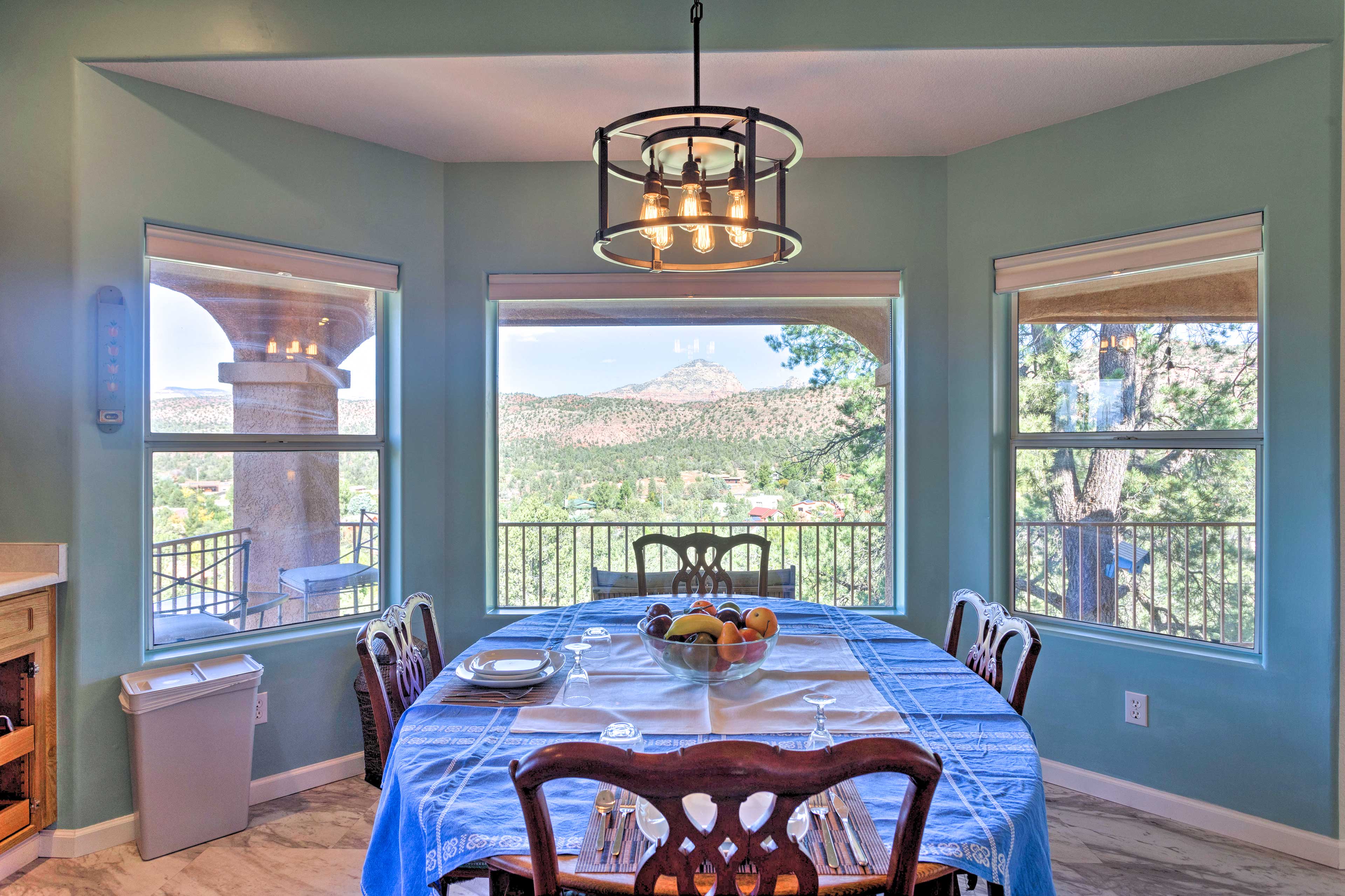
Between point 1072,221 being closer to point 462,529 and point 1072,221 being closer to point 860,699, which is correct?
point 860,699

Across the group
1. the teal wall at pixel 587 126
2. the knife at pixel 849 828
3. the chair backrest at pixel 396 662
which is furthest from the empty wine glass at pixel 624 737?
the teal wall at pixel 587 126

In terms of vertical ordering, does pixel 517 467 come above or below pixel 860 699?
above

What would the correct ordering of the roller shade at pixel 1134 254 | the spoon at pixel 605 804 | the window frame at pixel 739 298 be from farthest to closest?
1. the window frame at pixel 739 298
2. the roller shade at pixel 1134 254
3. the spoon at pixel 605 804

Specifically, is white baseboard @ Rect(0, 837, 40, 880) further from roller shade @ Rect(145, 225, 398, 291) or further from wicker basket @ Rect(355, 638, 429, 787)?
roller shade @ Rect(145, 225, 398, 291)

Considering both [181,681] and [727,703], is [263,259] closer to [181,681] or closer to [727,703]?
[181,681]

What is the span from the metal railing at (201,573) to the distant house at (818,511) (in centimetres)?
241

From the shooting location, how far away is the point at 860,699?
1507 mm

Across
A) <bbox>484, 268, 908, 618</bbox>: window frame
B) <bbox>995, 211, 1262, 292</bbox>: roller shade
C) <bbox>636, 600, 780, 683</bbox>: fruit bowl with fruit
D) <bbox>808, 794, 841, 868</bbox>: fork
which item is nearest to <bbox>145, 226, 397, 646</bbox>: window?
<bbox>484, 268, 908, 618</bbox>: window frame

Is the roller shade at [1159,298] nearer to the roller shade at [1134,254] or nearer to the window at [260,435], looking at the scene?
the roller shade at [1134,254]

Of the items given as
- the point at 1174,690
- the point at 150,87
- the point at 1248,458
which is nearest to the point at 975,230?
the point at 1248,458

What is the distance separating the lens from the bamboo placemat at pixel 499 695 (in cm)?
150

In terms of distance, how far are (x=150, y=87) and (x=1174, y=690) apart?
4347 millimetres

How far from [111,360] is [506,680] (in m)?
1.93

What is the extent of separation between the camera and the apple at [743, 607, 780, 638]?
158 cm
